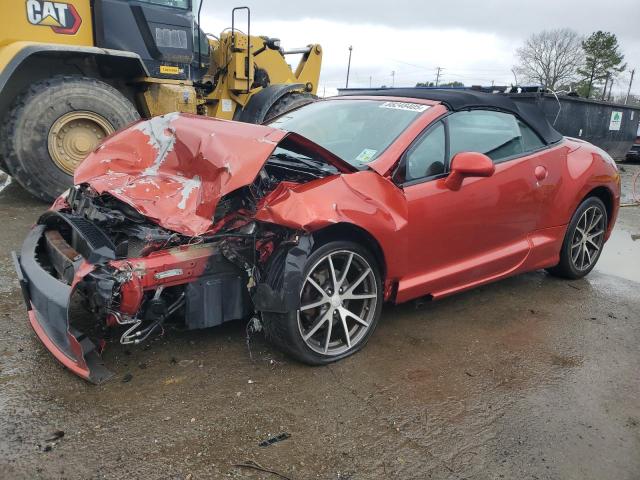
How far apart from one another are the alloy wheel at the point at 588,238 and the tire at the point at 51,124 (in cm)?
530

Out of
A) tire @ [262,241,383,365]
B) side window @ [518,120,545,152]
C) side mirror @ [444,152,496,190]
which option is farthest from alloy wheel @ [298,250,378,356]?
side window @ [518,120,545,152]

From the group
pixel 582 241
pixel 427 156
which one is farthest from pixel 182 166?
pixel 582 241

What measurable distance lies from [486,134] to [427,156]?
0.69 m

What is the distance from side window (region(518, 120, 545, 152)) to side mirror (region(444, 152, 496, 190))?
0.94m

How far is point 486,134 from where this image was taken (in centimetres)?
371

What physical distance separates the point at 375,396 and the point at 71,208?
2348 millimetres

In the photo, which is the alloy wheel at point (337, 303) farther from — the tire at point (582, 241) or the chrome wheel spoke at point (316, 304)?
the tire at point (582, 241)

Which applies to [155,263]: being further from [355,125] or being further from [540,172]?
[540,172]

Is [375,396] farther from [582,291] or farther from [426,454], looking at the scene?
[582,291]

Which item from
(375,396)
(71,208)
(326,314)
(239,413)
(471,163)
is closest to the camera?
(239,413)

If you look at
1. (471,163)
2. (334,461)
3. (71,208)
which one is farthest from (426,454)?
(71,208)

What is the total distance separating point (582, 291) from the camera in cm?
445

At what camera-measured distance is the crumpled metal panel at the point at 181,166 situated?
8.95 feet

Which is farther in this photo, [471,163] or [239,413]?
[471,163]
